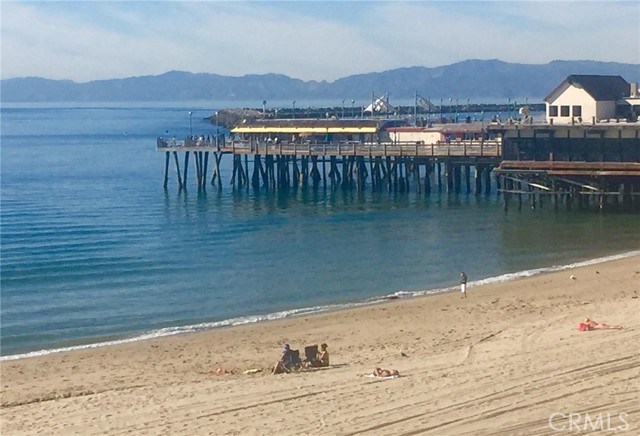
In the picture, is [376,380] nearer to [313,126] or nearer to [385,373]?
[385,373]

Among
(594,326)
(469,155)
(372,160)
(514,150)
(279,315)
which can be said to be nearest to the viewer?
(594,326)

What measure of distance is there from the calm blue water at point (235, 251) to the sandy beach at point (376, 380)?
9.06 feet

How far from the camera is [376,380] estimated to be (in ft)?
56.3

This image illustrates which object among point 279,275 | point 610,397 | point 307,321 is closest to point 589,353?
point 610,397

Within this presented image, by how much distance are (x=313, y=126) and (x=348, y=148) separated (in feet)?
26.3

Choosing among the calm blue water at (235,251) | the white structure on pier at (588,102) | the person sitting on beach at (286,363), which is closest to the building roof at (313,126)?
the calm blue water at (235,251)

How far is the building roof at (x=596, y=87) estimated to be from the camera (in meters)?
46.3

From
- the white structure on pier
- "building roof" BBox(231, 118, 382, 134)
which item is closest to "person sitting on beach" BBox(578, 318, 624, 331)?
the white structure on pier

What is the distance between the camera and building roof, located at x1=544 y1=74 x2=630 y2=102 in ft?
152

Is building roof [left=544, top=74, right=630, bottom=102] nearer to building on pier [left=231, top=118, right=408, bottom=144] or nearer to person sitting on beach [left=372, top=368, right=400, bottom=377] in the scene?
building on pier [left=231, top=118, right=408, bottom=144]

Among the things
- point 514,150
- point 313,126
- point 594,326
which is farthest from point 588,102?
point 594,326

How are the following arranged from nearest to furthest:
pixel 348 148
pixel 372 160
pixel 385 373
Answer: pixel 385 373 < pixel 348 148 < pixel 372 160

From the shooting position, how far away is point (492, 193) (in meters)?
52.3

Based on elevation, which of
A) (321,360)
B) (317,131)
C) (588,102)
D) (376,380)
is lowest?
(321,360)
